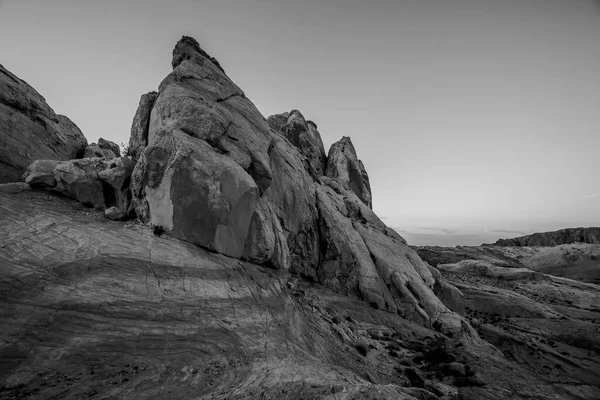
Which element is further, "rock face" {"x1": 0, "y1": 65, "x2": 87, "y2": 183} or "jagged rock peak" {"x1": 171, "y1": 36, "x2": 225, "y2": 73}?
"jagged rock peak" {"x1": 171, "y1": 36, "x2": 225, "y2": 73}

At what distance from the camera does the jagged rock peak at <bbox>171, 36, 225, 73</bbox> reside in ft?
104

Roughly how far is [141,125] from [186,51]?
38.4ft

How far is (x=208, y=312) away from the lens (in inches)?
635

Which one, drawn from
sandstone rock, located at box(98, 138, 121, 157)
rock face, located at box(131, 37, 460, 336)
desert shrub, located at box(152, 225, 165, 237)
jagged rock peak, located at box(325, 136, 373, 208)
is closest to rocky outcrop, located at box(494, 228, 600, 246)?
jagged rock peak, located at box(325, 136, 373, 208)

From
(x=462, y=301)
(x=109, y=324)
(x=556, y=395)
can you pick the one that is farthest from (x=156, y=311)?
(x=462, y=301)

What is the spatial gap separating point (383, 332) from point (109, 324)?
25.8 m

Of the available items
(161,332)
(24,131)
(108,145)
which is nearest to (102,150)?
(24,131)

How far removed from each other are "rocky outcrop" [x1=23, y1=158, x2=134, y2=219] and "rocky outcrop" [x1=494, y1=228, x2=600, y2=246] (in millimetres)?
169680

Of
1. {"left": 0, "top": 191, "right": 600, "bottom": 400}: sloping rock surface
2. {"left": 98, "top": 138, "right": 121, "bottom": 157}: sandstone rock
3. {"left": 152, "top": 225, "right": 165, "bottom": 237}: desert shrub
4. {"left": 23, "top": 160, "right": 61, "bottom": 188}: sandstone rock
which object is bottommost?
{"left": 0, "top": 191, "right": 600, "bottom": 400}: sloping rock surface

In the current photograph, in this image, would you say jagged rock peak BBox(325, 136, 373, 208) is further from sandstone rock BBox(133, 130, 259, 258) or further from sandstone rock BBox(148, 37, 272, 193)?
sandstone rock BBox(133, 130, 259, 258)

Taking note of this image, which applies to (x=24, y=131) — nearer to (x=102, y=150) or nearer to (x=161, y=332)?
(x=102, y=150)

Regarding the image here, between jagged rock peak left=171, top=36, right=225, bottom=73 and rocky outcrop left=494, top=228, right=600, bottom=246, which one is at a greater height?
jagged rock peak left=171, top=36, right=225, bottom=73

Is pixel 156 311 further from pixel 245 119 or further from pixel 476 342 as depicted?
pixel 476 342

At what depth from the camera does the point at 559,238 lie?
132750 millimetres
